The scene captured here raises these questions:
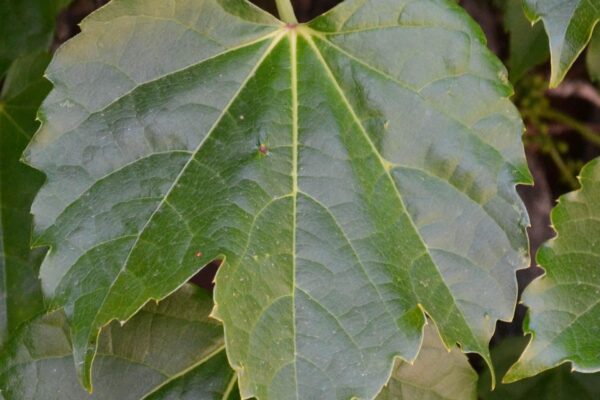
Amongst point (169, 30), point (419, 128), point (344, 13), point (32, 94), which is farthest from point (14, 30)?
point (419, 128)

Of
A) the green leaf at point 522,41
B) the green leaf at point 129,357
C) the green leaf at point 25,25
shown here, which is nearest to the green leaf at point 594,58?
the green leaf at point 522,41

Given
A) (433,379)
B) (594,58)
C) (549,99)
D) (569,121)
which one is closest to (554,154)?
(569,121)

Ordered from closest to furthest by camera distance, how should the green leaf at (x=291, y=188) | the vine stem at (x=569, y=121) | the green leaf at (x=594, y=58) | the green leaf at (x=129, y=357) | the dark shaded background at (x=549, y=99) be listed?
1. the green leaf at (x=291, y=188)
2. the green leaf at (x=129, y=357)
3. the green leaf at (x=594, y=58)
4. the dark shaded background at (x=549, y=99)
5. the vine stem at (x=569, y=121)

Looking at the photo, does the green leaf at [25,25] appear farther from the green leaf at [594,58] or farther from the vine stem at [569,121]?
the vine stem at [569,121]

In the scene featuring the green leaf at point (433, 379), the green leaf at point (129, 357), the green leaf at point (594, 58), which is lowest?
the green leaf at point (433, 379)

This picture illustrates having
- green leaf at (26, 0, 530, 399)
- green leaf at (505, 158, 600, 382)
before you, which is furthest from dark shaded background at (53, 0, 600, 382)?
green leaf at (505, 158, 600, 382)

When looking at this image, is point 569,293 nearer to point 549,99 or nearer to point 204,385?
point 204,385
